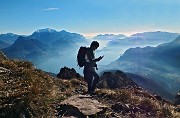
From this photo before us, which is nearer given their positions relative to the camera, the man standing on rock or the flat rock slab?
the flat rock slab

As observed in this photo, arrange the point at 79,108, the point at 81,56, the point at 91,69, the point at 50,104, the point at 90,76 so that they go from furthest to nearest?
the point at 90,76 < the point at 91,69 < the point at 81,56 < the point at 79,108 < the point at 50,104

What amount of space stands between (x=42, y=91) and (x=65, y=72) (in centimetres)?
2418

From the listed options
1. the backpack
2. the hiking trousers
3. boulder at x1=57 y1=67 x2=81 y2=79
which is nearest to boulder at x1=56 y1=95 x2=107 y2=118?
the backpack

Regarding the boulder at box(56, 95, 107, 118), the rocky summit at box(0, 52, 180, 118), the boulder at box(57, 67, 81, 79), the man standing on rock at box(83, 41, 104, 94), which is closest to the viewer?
the rocky summit at box(0, 52, 180, 118)

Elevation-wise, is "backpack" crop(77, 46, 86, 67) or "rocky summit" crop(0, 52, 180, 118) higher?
"backpack" crop(77, 46, 86, 67)

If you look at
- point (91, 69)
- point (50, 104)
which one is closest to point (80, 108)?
point (50, 104)

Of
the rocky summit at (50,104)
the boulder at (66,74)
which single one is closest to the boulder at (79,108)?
the rocky summit at (50,104)

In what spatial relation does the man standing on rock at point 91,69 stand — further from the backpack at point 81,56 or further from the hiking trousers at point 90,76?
the backpack at point 81,56

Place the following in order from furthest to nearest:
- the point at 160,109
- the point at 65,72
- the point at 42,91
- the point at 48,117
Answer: the point at 65,72 → the point at 160,109 → the point at 42,91 → the point at 48,117

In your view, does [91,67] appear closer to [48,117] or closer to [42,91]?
[42,91]

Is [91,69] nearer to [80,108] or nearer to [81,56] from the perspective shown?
[81,56]

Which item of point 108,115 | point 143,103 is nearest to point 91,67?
point 143,103

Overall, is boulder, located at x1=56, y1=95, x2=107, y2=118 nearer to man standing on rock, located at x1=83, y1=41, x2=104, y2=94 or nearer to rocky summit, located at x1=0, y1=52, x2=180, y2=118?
rocky summit, located at x1=0, y1=52, x2=180, y2=118

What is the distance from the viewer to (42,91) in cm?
1219
